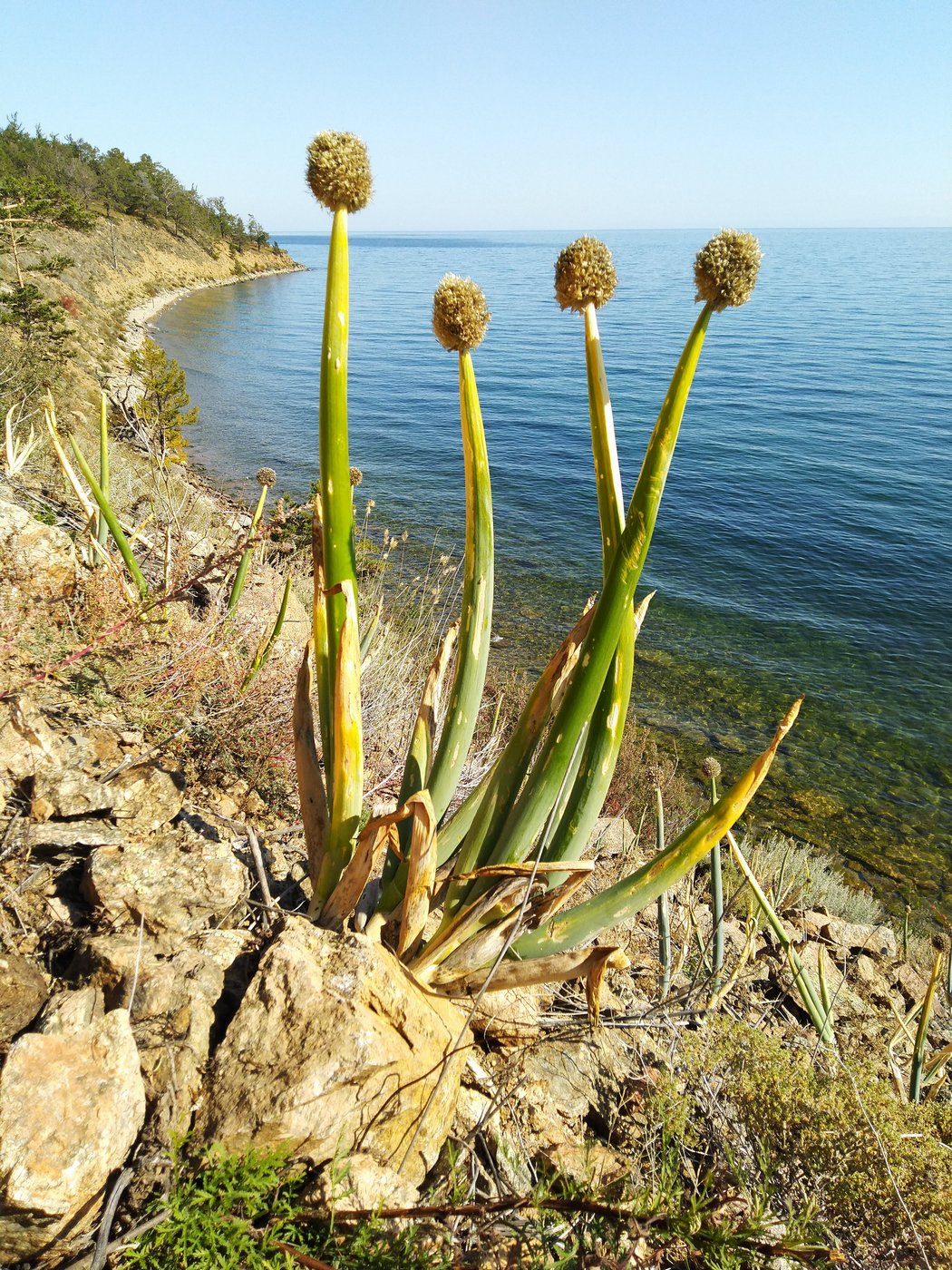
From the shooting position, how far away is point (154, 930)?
2242mm

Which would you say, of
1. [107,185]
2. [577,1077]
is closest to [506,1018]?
[577,1077]

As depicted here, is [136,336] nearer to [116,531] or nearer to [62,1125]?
[116,531]

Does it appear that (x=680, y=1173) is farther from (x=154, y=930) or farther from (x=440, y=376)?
(x=440, y=376)

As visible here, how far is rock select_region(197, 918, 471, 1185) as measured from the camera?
1.79m

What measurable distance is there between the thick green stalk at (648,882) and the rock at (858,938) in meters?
3.73

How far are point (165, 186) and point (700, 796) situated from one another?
231ft

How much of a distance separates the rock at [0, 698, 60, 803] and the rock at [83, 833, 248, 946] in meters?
0.50

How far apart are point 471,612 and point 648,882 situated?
936 mm

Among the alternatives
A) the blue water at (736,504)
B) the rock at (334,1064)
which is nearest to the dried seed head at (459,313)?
the rock at (334,1064)

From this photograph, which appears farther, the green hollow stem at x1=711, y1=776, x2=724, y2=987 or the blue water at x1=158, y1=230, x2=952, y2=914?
the blue water at x1=158, y1=230, x2=952, y2=914

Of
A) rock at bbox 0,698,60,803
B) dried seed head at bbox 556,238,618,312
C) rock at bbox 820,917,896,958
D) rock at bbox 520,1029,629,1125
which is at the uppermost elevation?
dried seed head at bbox 556,238,618,312

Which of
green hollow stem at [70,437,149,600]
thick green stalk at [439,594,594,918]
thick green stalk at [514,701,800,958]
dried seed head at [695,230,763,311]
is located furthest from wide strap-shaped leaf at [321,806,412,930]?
green hollow stem at [70,437,149,600]

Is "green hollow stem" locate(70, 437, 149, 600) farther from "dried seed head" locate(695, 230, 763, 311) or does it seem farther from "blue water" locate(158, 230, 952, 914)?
"blue water" locate(158, 230, 952, 914)

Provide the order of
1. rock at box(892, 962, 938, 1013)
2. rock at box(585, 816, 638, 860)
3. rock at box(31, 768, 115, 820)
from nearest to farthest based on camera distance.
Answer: rock at box(31, 768, 115, 820) → rock at box(585, 816, 638, 860) → rock at box(892, 962, 938, 1013)
